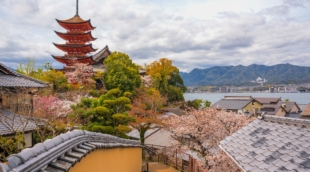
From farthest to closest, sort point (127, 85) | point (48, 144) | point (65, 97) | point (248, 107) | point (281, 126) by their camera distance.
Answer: point (248, 107) < point (127, 85) < point (65, 97) < point (281, 126) < point (48, 144)

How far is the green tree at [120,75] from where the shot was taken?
26000mm

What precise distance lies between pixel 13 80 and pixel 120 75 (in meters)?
14.1

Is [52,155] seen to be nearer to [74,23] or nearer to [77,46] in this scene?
[77,46]

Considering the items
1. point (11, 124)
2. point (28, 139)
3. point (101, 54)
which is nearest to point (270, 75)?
point (101, 54)

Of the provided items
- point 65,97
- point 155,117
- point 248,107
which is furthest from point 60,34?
point 248,107

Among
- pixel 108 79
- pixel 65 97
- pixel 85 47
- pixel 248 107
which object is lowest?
pixel 248 107

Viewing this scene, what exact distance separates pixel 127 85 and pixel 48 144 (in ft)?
75.7

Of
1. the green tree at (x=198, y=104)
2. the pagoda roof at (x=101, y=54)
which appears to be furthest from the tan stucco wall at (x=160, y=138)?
the pagoda roof at (x=101, y=54)

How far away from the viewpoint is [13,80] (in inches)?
509

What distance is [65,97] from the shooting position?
2408 centimetres

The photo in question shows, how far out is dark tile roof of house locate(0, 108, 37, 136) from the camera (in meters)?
11.1

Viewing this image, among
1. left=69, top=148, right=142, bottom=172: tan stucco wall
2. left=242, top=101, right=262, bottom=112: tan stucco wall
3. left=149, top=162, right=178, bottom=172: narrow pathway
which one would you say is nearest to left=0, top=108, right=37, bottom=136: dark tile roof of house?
left=69, top=148, right=142, bottom=172: tan stucco wall

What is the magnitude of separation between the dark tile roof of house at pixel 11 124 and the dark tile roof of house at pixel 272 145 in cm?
943

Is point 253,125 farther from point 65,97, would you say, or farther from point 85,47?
point 85,47
